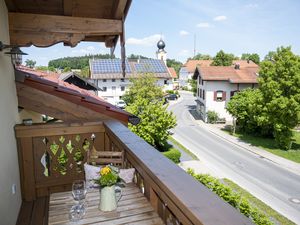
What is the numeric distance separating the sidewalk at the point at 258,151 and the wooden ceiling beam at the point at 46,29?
1256 centimetres

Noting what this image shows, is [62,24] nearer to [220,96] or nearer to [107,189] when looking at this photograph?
[107,189]

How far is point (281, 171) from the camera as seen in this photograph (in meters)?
12.5

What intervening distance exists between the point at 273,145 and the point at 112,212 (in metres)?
17.5

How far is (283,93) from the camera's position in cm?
1587

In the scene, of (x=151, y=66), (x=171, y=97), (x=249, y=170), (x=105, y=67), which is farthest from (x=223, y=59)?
(x=249, y=170)

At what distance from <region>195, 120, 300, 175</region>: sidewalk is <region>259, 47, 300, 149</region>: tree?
5.87 ft

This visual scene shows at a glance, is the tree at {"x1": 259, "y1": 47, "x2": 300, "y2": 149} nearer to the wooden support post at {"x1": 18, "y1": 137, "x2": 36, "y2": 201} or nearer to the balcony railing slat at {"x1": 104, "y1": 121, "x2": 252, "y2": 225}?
the wooden support post at {"x1": 18, "y1": 137, "x2": 36, "y2": 201}

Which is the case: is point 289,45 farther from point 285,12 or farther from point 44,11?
point 44,11

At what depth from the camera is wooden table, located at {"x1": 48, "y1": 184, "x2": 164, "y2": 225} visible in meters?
1.70

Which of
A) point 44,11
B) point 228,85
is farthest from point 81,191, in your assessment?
point 228,85

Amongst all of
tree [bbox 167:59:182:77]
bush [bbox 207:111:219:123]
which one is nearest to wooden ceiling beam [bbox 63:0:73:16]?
bush [bbox 207:111:219:123]

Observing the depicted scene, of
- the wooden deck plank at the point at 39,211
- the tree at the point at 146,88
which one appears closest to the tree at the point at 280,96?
the tree at the point at 146,88

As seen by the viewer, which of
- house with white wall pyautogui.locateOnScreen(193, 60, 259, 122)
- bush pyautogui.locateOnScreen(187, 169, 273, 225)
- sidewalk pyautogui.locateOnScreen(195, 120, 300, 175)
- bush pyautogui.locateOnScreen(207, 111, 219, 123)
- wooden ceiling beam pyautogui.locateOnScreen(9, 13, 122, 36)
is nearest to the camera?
wooden ceiling beam pyautogui.locateOnScreen(9, 13, 122, 36)

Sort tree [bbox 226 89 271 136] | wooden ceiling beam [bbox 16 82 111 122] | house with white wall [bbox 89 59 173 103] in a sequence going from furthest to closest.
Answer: house with white wall [bbox 89 59 173 103], tree [bbox 226 89 271 136], wooden ceiling beam [bbox 16 82 111 122]
